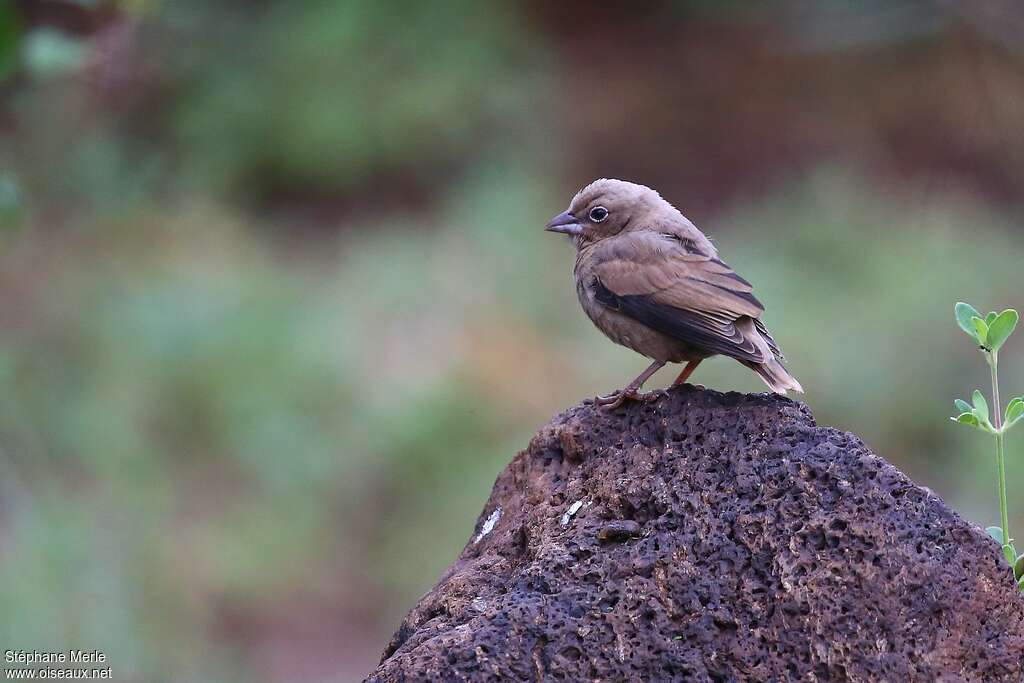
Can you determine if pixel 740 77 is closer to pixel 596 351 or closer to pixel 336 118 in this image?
pixel 336 118

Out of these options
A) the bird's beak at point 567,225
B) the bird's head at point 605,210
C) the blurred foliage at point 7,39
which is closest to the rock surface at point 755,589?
the bird's head at point 605,210

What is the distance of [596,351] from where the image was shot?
11.1 m

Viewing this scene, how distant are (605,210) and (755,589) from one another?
2.30 meters

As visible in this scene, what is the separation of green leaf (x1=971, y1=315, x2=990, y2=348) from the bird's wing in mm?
921

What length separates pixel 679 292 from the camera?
4.49 meters

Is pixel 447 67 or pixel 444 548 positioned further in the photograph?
pixel 447 67

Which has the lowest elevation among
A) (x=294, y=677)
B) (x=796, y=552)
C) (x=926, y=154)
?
(x=796, y=552)

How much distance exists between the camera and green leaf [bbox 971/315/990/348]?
11.0 ft

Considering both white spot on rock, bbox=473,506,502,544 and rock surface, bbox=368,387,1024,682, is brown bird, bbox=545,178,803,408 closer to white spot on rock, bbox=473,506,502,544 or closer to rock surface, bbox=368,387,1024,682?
white spot on rock, bbox=473,506,502,544

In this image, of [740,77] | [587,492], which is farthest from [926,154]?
[587,492]

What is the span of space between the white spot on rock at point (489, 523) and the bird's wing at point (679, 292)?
33.7 inches

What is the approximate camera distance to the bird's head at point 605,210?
202 inches

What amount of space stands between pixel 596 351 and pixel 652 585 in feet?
25.8

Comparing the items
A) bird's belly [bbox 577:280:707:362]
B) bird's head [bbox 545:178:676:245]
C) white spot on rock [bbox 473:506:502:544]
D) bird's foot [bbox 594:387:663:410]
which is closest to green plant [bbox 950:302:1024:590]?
bird's foot [bbox 594:387:663:410]
